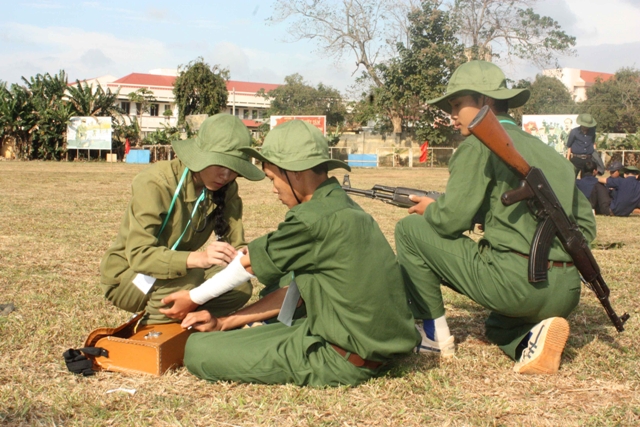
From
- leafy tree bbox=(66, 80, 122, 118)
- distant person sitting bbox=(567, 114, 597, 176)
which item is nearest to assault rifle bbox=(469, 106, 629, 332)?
distant person sitting bbox=(567, 114, 597, 176)

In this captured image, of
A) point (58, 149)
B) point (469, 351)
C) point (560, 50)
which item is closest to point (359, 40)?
point (560, 50)

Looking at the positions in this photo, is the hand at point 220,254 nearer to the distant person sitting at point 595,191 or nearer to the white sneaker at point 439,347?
the white sneaker at point 439,347

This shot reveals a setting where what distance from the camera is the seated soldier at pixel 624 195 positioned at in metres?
12.5

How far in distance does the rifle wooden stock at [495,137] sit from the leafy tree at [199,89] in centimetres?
4273

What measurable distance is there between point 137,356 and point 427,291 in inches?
67.8

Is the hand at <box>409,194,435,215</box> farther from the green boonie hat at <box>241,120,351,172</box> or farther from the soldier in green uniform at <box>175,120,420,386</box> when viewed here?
the green boonie hat at <box>241,120,351,172</box>

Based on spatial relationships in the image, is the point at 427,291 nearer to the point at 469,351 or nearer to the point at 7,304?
the point at 469,351

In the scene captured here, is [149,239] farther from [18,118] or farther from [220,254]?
[18,118]

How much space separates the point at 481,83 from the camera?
3777 mm

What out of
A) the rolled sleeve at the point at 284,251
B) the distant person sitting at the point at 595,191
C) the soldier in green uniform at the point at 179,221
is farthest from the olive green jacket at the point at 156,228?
the distant person sitting at the point at 595,191

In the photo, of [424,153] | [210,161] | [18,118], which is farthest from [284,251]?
[18,118]

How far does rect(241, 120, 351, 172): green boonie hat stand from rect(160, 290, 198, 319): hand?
0.97 meters

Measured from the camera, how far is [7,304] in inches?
198

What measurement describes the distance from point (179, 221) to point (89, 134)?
37521 mm
